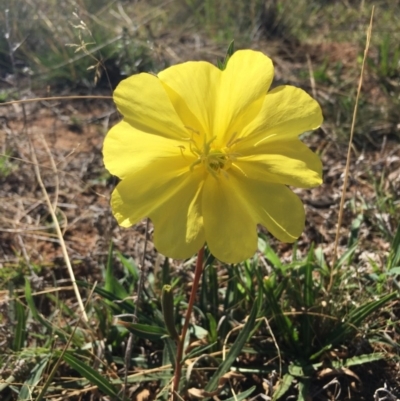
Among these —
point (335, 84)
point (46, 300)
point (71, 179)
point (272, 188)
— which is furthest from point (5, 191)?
point (335, 84)

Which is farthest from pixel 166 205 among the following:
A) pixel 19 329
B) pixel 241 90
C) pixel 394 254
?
pixel 394 254

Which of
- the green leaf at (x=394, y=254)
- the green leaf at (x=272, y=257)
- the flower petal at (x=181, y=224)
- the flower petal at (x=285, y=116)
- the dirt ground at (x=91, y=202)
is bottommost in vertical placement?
the dirt ground at (x=91, y=202)

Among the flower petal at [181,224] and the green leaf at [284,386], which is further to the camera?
the green leaf at [284,386]

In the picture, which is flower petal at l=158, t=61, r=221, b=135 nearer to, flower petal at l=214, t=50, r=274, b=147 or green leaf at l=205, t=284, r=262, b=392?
flower petal at l=214, t=50, r=274, b=147

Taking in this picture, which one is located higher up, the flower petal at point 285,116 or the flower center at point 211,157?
the flower petal at point 285,116

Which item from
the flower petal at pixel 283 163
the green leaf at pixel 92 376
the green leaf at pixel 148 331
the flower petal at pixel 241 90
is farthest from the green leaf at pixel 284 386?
the flower petal at pixel 241 90

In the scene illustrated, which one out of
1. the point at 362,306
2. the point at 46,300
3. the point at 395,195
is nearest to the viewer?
the point at 362,306

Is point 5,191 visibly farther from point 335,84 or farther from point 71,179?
point 335,84

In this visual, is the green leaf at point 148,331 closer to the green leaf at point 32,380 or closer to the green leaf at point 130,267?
the green leaf at point 32,380
